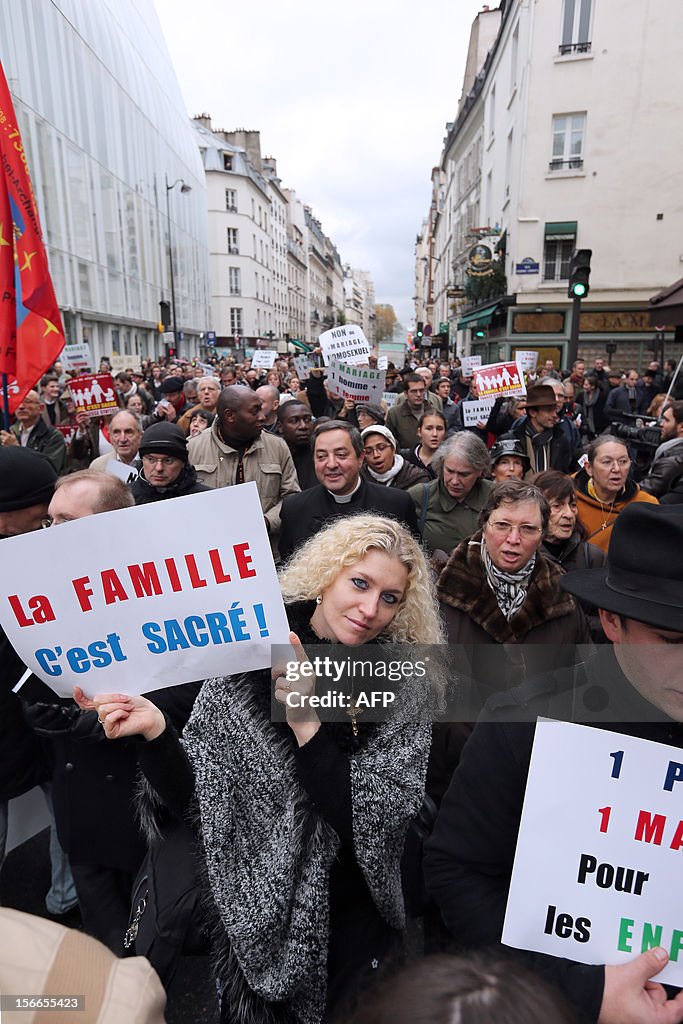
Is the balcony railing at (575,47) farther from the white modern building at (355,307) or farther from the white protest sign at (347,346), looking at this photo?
the white modern building at (355,307)

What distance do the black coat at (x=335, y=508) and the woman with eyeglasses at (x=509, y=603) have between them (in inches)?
44.7

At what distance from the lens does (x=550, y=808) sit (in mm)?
1327

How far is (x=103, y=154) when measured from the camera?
23297mm

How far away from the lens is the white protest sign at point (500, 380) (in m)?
7.71

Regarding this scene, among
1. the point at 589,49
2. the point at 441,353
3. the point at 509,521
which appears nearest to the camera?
the point at 509,521

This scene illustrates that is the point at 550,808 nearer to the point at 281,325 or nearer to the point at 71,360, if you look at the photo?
the point at 71,360

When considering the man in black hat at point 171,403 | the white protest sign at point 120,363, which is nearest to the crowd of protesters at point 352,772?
the man in black hat at point 171,403

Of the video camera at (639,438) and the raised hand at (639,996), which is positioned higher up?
the video camera at (639,438)

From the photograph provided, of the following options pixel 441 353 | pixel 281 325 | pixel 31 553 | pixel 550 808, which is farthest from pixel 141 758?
pixel 281 325

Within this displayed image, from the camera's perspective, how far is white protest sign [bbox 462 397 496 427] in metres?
8.01

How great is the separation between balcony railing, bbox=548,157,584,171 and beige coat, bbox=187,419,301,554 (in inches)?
854

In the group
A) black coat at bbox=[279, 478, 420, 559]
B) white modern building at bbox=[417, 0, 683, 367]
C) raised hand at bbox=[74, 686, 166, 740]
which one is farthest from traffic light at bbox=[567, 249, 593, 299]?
white modern building at bbox=[417, 0, 683, 367]

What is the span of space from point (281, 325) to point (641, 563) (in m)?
81.0

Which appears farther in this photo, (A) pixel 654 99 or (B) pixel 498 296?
(B) pixel 498 296
